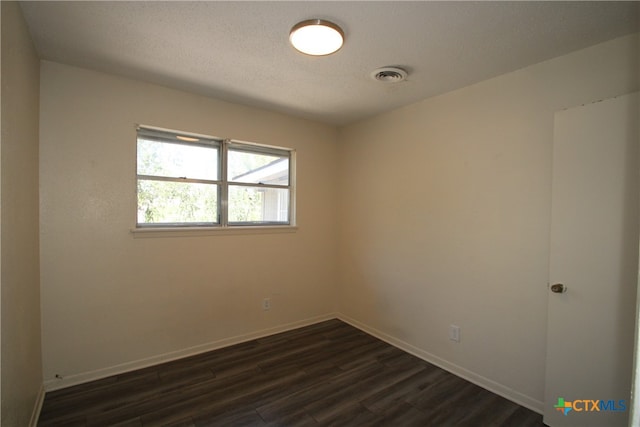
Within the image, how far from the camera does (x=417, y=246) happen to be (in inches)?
115

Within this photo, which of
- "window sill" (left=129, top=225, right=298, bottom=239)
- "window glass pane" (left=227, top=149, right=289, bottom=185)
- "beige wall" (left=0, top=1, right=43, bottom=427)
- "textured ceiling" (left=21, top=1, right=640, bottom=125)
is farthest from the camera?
"window glass pane" (left=227, top=149, right=289, bottom=185)

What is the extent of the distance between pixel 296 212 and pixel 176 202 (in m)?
1.32

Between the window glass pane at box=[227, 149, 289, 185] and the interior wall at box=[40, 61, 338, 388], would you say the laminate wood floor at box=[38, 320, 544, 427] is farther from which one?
the window glass pane at box=[227, 149, 289, 185]

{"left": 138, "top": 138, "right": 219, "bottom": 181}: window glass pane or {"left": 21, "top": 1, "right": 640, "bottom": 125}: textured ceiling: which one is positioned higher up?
{"left": 21, "top": 1, "right": 640, "bottom": 125}: textured ceiling

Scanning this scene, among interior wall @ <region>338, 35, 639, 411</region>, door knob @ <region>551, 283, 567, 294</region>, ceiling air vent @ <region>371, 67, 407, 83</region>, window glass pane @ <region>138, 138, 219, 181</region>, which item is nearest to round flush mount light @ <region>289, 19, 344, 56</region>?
ceiling air vent @ <region>371, 67, 407, 83</region>

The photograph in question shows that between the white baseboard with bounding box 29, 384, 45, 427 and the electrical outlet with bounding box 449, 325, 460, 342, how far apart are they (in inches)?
122

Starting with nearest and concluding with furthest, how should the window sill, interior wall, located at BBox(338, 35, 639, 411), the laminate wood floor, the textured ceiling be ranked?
1. the textured ceiling
2. the laminate wood floor
3. interior wall, located at BBox(338, 35, 639, 411)
4. the window sill

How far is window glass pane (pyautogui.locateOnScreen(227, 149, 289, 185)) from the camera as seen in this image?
3140 millimetres

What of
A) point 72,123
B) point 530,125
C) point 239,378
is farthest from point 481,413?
point 72,123

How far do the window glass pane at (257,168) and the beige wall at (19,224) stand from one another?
154cm

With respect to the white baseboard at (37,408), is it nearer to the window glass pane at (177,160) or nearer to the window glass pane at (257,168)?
the window glass pane at (177,160)

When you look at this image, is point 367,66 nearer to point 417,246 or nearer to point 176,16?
point 176,16

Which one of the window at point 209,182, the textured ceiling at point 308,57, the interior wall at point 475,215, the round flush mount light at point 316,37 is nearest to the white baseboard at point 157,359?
the interior wall at point 475,215

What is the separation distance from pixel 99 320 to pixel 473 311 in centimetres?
312
